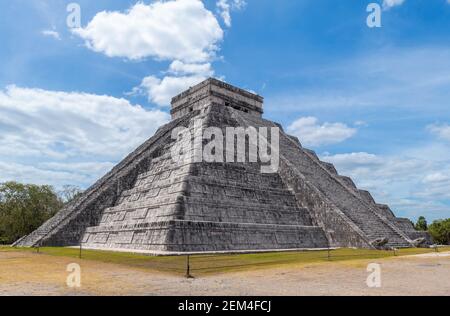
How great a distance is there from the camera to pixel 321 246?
69.9 ft

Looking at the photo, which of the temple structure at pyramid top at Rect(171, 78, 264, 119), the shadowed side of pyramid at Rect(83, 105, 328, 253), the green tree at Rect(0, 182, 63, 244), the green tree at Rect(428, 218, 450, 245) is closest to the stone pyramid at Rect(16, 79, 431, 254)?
the shadowed side of pyramid at Rect(83, 105, 328, 253)

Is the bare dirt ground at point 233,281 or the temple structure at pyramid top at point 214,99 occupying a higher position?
the temple structure at pyramid top at point 214,99

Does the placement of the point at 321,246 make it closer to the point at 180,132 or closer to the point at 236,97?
the point at 180,132

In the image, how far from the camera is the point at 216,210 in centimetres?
1862

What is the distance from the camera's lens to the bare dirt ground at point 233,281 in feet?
24.9

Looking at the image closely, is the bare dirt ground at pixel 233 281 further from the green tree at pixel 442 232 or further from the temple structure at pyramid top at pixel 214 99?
the green tree at pixel 442 232

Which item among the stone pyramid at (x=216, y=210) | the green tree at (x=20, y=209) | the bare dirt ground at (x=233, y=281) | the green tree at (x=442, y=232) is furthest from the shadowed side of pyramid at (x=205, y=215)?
the green tree at (x=442, y=232)

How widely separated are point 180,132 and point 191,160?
8465mm

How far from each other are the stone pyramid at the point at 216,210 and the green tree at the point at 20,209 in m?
7.63

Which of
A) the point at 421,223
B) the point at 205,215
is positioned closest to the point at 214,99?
the point at 205,215

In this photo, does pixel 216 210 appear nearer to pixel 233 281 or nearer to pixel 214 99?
pixel 233 281

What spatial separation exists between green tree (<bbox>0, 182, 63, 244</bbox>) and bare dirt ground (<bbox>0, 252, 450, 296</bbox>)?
860 inches

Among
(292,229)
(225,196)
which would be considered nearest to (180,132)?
(225,196)

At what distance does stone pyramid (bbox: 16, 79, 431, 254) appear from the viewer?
1725 cm
